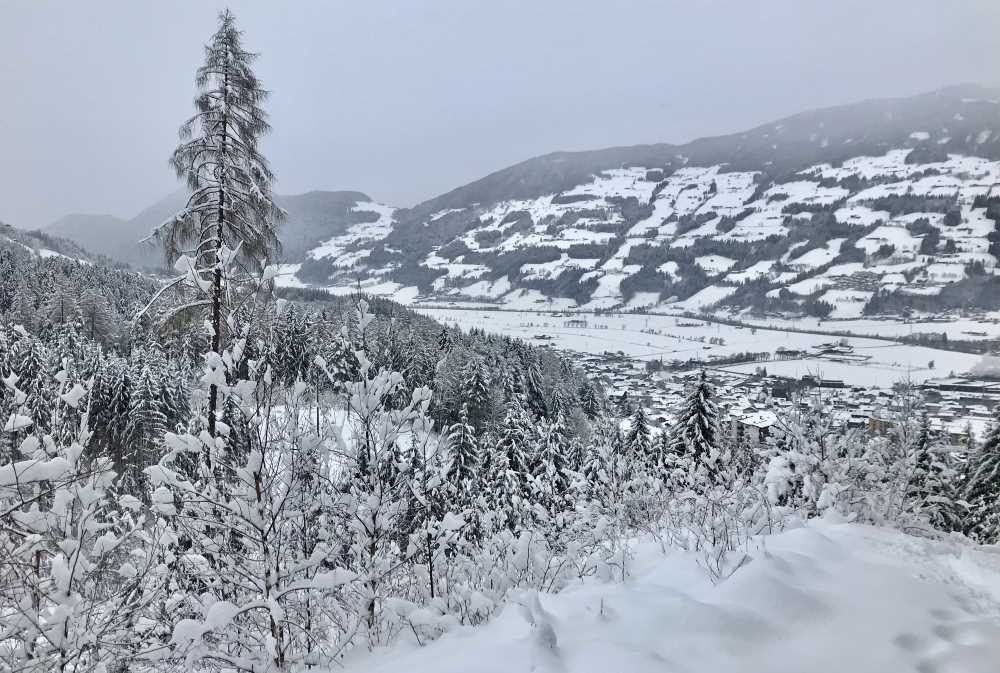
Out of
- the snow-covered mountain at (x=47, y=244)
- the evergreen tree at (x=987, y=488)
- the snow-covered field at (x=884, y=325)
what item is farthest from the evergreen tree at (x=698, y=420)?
the snow-covered mountain at (x=47, y=244)

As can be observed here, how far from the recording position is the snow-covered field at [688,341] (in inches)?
2452

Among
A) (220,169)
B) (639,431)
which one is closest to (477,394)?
(639,431)

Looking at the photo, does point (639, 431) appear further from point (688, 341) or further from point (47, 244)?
point (47, 244)

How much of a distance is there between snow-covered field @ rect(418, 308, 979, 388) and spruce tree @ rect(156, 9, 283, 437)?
47.1 meters

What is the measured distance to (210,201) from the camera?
8.11 m

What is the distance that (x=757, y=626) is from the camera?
9.55ft

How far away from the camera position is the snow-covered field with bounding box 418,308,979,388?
62.3m

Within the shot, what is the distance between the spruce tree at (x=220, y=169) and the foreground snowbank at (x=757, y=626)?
6620 millimetres

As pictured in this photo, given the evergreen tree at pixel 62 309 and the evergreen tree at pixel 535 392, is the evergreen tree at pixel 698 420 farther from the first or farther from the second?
the evergreen tree at pixel 62 309

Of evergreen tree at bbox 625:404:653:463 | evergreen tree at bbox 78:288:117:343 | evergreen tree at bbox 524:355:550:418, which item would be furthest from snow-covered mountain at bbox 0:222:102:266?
evergreen tree at bbox 625:404:653:463

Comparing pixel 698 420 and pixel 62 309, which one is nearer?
pixel 698 420

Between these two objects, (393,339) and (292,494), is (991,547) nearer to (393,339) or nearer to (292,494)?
(292,494)

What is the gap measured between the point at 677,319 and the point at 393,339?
410ft

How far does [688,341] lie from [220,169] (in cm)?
12072
